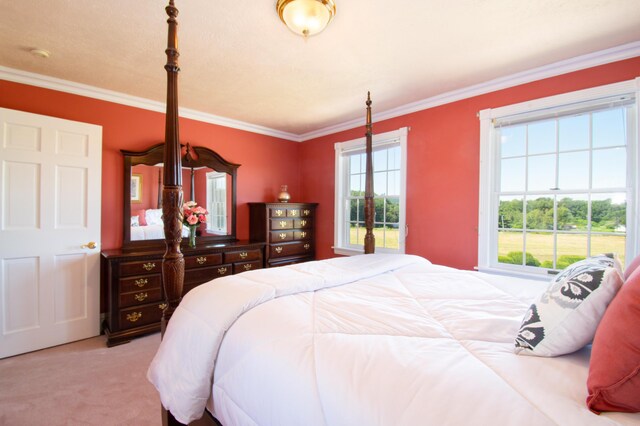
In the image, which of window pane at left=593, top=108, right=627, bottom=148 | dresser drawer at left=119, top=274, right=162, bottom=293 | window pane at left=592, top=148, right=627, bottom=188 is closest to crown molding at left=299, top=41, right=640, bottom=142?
window pane at left=593, top=108, right=627, bottom=148

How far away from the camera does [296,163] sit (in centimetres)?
494

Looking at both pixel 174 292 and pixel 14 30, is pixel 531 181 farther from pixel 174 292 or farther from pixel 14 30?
pixel 14 30

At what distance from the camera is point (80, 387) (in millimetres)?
2131

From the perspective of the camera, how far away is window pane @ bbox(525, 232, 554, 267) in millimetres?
2648

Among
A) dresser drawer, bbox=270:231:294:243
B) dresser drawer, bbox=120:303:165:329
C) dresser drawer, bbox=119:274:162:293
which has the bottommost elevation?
dresser drawer, bbox=120:303:165:329

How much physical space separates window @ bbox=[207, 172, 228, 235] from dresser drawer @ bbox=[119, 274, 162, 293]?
1049 millimetres

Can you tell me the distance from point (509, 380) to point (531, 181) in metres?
2.61

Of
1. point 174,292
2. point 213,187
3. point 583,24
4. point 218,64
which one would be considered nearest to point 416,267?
point 174,292

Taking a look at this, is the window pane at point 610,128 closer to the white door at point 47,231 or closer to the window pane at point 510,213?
the window pane at point 510,213

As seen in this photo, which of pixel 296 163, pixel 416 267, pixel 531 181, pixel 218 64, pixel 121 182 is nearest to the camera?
pixel 416 267

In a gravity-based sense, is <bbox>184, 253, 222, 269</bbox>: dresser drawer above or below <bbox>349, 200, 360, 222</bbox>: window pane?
below

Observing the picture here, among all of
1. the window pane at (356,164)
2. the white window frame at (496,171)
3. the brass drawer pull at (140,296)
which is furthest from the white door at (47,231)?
the white window frame at (496,171)

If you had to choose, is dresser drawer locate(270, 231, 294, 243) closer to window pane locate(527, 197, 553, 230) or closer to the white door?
the white door

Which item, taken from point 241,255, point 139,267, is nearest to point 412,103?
point 241,255
